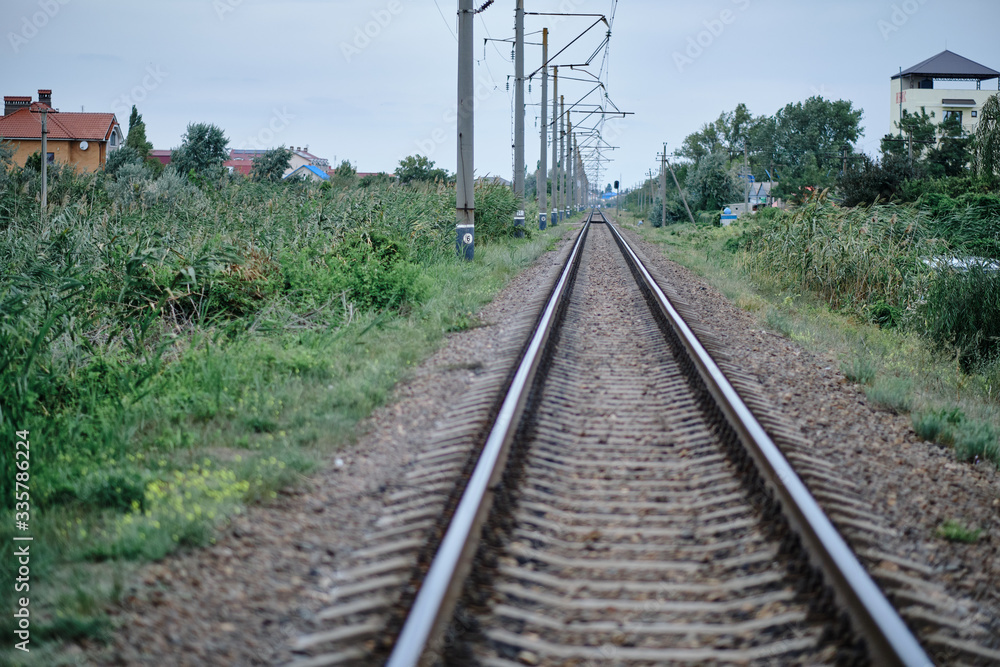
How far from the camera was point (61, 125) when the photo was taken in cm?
6688

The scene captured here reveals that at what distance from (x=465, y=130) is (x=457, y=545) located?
1316cm

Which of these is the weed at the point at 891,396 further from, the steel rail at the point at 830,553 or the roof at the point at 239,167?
the roof at the point at 239,167

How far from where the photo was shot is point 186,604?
125 inches

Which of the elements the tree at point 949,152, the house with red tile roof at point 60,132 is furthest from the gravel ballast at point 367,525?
the tree at point 949,152

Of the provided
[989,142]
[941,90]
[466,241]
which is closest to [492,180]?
[466,241]

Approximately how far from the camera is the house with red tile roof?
63625 mm

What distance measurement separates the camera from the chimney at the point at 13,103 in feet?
225

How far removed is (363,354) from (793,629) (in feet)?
18.3

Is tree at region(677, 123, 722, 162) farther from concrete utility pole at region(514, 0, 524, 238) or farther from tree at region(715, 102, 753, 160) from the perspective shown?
concrete utility pole at region(514, 0, 524, 238)

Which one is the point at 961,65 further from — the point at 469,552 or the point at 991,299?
the point at 469,552

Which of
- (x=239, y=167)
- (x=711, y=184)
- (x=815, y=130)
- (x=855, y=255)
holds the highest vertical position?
(x=815, y=130)

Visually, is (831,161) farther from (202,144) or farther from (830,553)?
(830,553)

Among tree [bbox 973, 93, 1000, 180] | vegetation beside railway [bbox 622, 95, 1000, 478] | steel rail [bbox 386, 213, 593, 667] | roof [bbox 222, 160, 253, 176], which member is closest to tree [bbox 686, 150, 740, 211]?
tree [bbox 973, 93, 1000, 180]

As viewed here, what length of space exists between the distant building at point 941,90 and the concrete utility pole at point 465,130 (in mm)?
92496
